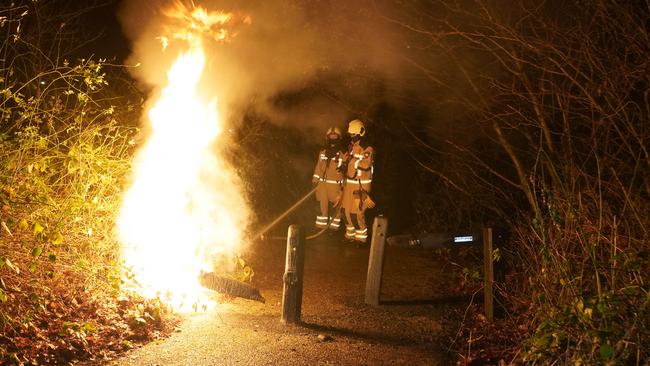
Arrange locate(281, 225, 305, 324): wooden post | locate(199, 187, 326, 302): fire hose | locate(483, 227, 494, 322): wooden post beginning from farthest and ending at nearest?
locate(199, 187, 326, 302): fire hose < locate(483, 227, 494, 322): wooden post < locate(281, 225, 305, 324): wooden post

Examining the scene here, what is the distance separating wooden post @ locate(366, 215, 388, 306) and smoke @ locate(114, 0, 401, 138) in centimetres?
328

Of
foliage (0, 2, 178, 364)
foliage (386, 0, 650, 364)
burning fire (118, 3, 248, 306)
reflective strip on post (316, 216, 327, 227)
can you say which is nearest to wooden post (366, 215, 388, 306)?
foliage (386, 0, 650, 364)

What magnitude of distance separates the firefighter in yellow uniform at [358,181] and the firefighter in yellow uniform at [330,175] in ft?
0.59

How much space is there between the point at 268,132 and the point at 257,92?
3.85 ft

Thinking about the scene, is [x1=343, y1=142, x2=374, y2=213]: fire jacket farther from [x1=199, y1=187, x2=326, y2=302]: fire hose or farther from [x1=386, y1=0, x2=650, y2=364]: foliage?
[x1=199, y1=187, x2=326, y2=302]: fire hose

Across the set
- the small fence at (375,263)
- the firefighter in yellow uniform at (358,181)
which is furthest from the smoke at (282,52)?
the small fence at (375,263)

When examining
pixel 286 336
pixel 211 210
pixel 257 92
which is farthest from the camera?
pixel 257 92

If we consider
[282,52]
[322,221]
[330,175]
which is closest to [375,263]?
[322,221]

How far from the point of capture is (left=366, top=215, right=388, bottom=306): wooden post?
7.15 m

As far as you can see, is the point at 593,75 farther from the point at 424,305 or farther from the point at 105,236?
the point at 105,236

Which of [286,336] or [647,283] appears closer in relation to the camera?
[647,283]

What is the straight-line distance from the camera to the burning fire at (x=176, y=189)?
6543 mm

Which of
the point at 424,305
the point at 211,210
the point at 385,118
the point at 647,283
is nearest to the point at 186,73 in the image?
the point at 211,210

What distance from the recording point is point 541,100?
750 centimetres
